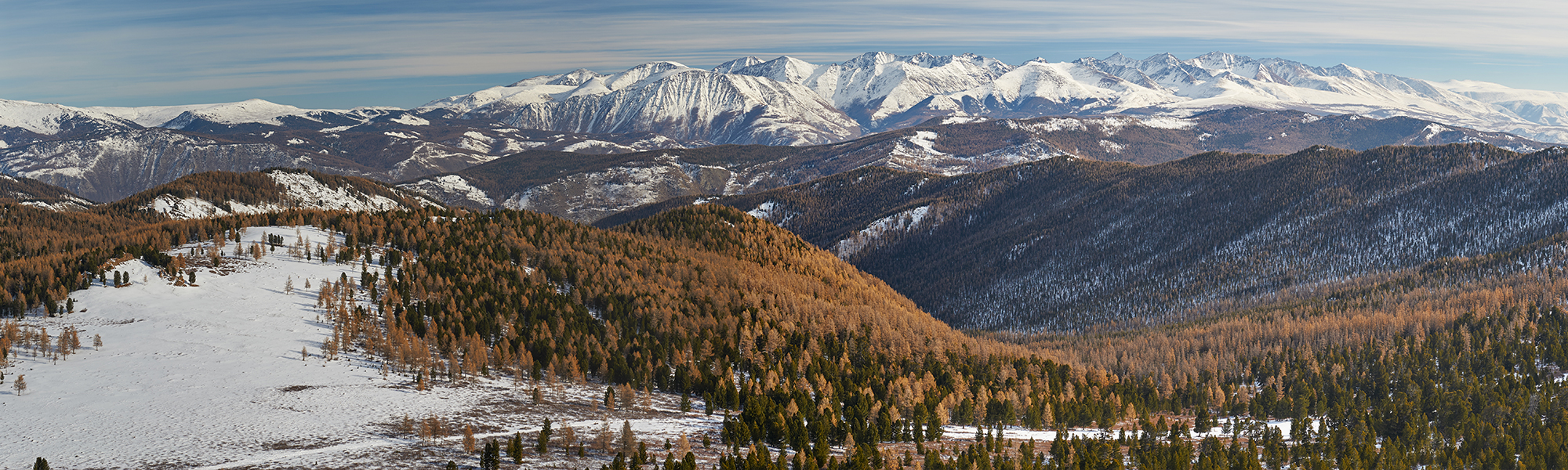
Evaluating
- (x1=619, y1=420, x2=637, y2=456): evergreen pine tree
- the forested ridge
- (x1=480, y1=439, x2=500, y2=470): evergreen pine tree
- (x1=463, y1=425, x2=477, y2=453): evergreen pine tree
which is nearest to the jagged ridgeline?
the forested ridge

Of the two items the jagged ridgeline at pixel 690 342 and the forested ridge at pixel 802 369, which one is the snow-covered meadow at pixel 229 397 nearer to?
the forested ridge at pixel 802 369

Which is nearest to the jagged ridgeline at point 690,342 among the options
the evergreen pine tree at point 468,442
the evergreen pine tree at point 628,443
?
the evergreen pine tree at point 628,443

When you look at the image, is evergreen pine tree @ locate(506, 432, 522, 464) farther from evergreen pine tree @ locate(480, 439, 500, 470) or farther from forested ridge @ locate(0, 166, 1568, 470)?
forested ridge @ locate(0, 166, 1568, 470)

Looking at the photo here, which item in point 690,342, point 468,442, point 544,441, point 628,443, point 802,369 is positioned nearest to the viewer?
point 468,442

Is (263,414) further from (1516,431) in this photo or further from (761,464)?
(1516,431)

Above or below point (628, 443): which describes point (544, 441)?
above

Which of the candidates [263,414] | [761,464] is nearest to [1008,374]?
[761,464]

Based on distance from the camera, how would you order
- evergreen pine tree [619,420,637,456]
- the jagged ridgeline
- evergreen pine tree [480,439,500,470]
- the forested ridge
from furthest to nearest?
the jagged ridgeline → the forested ridge → evergreen pine tree [619,420,637,456] → evergreen pine tree [480,439,500,470]

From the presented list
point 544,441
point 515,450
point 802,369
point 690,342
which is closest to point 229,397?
point 515,450

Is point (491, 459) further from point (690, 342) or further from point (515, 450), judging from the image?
point (690, 342)

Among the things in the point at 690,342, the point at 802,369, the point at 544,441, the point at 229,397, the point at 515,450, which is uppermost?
the point at 690,342

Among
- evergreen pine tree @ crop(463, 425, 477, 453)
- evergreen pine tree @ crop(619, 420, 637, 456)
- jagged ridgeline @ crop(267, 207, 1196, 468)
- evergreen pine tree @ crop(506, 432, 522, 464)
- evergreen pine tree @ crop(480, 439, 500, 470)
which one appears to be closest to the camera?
evergreen pine tree @ crop(480, 439, 500, 470)
